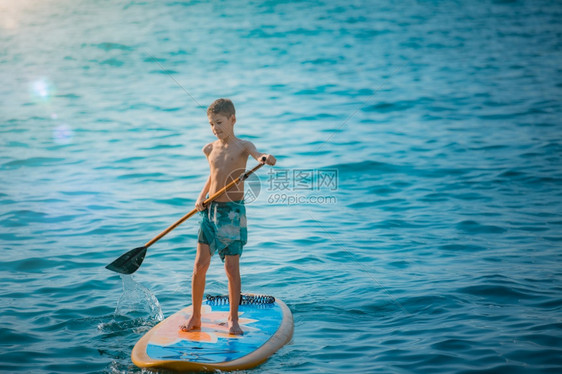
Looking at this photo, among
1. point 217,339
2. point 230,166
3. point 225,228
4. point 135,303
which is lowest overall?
point 217,339

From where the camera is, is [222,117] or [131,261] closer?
[222,117]

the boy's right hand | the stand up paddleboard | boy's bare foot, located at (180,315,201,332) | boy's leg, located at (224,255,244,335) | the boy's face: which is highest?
the boy's face

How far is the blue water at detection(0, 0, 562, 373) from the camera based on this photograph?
18.1 feet

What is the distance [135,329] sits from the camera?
5.71m

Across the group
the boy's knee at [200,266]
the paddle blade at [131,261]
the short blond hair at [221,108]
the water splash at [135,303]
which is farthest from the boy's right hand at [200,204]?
the water splash at [135,303]

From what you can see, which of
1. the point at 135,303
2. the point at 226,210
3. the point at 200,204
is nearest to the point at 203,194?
the point at 200,204

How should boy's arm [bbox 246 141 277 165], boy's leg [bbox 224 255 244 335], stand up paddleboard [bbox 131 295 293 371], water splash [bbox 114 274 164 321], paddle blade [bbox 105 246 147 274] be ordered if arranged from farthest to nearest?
water splash [bbox 114 274 164 321]
paddle blade [bbox 105 246 147 274]
boy's leg [bbox 224 255 244 335]
boy's arm [bbox 246 141 277 165]
stand up paddleboard [bbox 131 295 293 371]

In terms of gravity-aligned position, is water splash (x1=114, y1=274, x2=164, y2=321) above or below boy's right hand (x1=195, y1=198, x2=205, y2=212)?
below

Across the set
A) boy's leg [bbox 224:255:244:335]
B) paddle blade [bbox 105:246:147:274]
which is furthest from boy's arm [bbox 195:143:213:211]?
paddle blade [bbox 105:246:147:274]

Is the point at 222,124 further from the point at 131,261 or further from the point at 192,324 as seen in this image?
the point at 192,324

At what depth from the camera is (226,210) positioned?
17.1ft

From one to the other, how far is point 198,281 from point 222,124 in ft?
4.18

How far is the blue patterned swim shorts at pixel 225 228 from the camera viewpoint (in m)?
5.18

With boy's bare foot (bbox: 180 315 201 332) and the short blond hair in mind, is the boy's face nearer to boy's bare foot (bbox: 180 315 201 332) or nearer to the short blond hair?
the short blond hair
